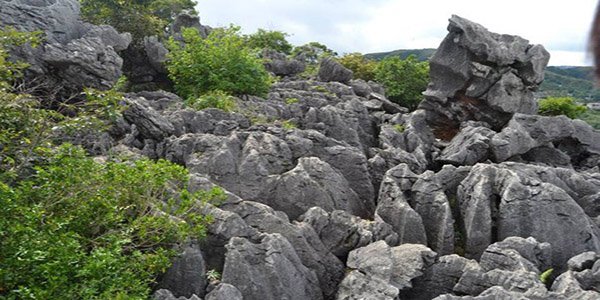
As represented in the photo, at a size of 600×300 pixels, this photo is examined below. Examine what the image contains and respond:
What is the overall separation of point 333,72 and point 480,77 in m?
11.2

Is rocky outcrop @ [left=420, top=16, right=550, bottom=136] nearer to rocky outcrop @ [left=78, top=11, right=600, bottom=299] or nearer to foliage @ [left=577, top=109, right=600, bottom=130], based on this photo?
rocky outcrop @ [left=78, top=11, right=600, bottom=299]

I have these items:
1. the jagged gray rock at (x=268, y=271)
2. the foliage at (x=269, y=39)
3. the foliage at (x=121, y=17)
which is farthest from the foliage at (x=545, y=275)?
the foliage at (x=269, y=39)

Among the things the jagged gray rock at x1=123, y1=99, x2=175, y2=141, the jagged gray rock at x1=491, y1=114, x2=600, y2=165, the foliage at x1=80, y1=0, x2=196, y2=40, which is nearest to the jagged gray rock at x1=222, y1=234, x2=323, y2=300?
the jagged gray rock at x1=123, y1=99, x2=175, y2=141

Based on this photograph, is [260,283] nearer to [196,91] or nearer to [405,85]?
[196,91]

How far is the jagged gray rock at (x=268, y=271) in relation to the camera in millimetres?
10602

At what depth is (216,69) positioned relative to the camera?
80.7ft

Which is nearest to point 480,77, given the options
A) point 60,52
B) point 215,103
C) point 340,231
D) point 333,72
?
point 333,72

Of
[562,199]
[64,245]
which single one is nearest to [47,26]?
[64,245]

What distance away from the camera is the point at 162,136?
1691 centimetres

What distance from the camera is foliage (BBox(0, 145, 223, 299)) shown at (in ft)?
24.3

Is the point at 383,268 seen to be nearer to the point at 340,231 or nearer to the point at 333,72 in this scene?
the point at 340,231

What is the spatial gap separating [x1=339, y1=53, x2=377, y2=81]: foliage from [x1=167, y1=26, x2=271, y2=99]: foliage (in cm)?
1773

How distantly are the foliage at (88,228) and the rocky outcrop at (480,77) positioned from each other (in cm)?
2003

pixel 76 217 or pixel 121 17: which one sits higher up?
pixel 121 17
